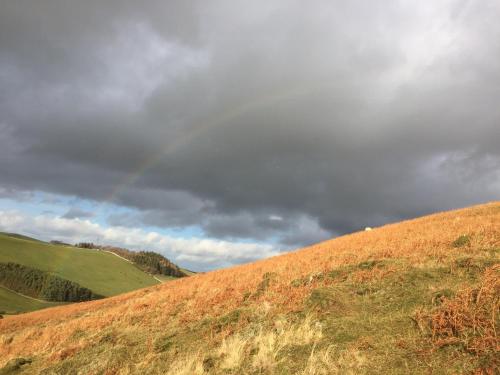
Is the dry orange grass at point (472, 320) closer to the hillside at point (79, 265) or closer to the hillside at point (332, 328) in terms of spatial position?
the hillside at point (332, 328)

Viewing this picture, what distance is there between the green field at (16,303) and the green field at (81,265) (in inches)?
561

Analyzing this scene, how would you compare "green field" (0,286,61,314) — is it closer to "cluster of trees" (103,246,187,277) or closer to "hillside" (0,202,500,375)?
"cluster of trees" (103,246,187,277)

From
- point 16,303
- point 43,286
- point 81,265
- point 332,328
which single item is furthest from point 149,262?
point 332,328

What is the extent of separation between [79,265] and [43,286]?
21140 mm

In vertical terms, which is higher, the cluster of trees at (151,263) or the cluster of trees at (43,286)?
the cluster of trees at (151,263)

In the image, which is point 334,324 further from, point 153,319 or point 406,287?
point 153,319

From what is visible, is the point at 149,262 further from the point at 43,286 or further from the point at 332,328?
the point at 332,328

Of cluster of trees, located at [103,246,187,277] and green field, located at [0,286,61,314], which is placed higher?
cluster of trees, located at [103,246,187,277]

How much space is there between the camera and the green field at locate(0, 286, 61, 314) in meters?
82.0

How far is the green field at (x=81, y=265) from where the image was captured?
11494cm

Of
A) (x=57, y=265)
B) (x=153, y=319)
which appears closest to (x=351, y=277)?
(x=153, y=319)

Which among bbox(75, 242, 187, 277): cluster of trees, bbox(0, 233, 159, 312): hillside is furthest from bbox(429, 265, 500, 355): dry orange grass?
bbox(75, 242, 187, 277): cluster of trees

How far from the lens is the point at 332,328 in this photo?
9109 mm

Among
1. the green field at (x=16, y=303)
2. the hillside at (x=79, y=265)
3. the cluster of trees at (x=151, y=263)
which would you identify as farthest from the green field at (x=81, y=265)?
the cluster of trees at (x=151, y=263)
